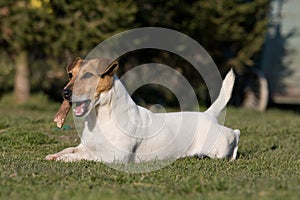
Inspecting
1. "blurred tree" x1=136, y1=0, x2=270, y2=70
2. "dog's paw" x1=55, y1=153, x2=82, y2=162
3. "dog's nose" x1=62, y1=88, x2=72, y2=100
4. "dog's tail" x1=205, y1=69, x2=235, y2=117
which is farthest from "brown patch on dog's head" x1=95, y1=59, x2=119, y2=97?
"blurred tree" x1=136, y1=0, x2=270, y2=70

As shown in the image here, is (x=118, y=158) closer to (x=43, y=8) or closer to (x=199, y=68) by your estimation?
(x=43, y=8)

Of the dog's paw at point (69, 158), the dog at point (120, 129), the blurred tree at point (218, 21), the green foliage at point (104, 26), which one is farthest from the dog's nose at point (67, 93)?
the blurred tree at point (218, 21)

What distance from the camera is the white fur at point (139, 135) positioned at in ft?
21.9

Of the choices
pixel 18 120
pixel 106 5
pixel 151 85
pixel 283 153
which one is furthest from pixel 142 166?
pixel 151 85

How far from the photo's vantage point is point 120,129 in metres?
6.68

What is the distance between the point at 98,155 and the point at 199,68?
10.9 meters

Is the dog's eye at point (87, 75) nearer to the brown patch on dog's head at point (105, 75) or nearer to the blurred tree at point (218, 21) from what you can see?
the brown patch on dog's head at point (105, 75)

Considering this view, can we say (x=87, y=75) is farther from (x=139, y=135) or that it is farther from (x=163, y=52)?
(x=163, y=52)

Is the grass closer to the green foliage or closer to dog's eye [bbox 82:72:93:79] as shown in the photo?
dog's eye [bbox 82:72:93:79]

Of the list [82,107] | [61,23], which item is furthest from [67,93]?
[61,23]

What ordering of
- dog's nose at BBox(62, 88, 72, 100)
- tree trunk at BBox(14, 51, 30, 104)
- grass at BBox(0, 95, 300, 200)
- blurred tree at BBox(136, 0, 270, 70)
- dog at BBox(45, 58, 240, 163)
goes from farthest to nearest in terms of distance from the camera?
1. tree trunk at BBox(14, 51, 30, 104)
2. blurred tree at BBox(136, 0, 270, 70)
3. dog at BBox(45, 58, 240, 163)
4. dog's nose at BBox(62, 88, 72, 100)
5. grass at BBox(0, 95, 300, 200)

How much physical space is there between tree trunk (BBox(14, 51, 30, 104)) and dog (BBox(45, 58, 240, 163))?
1045 cm

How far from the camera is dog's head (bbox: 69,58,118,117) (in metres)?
6.50

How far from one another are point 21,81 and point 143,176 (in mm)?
12048
